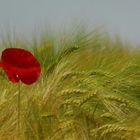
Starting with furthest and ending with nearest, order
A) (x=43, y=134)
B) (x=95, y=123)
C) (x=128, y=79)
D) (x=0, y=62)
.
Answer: (x=128, y=79) < (x=95, y=123) < (x=43, y=134) < (x=0, y=62)

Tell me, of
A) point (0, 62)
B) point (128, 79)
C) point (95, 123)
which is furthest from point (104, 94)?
point (0, 62)

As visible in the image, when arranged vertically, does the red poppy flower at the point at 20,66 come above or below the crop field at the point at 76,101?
above

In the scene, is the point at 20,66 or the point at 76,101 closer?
the point at 20,66

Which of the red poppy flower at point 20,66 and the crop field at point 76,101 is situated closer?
the red poppy flower at point 20,66

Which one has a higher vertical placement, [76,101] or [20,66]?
[20,66]

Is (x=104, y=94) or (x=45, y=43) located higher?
(x=104, y=94)

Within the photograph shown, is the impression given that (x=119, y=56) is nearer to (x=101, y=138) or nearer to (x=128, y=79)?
(x=128, y=79)
